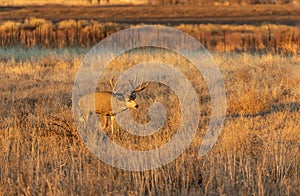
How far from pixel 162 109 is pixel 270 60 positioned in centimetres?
706

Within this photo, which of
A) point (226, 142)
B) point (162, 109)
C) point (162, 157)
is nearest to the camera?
point (162, 157)

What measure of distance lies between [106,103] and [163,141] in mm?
1076

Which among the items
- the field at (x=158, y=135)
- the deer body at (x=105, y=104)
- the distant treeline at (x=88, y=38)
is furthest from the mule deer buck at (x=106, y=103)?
the distant treeline at (x=88, y=38)

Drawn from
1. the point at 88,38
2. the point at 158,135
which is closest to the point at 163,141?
the point at 158,135

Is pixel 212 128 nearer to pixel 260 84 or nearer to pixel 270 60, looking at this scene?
pixel 260 84

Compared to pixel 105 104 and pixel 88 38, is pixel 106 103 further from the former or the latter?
pixel 88 38

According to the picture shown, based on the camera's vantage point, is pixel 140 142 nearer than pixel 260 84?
Yes

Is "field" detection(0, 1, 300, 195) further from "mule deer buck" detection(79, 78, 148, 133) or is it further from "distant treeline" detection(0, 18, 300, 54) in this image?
"distant treeline" detection(0, 18, 300, 54)

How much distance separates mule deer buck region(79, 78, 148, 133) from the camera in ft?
25.6

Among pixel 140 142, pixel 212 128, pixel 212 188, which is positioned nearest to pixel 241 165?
pixel 212 188

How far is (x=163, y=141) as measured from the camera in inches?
290

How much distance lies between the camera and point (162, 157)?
20.8ft

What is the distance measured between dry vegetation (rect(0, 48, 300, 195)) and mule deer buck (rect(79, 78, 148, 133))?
0.89 ft

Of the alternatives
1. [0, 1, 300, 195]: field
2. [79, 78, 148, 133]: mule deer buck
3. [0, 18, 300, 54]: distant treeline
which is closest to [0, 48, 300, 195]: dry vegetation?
[0, 1, 300, 195]: field
